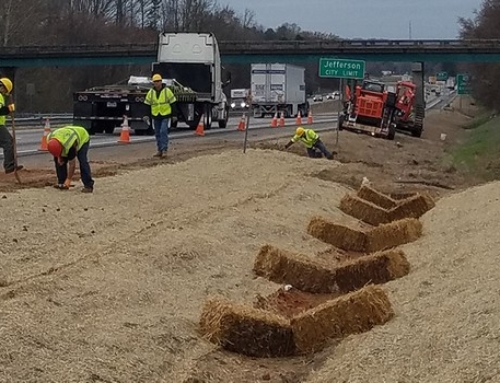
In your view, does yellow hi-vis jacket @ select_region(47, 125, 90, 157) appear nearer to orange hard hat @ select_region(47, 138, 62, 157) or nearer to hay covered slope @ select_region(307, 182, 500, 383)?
orange hard hat @ select_region(47, 138, 62, 157)

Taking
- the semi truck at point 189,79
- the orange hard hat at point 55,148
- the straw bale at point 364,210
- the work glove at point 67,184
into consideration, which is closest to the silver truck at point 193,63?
the semi truck at point 189,79

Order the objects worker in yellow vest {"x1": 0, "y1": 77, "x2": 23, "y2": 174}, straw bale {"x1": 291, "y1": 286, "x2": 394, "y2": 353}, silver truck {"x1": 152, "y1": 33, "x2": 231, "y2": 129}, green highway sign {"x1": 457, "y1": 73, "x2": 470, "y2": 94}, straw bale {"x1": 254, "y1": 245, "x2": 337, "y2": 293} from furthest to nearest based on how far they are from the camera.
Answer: green highway sign {"x1": 457, "y1": 73, "x2": 470, "y2": 94}, silver truck {"x1": 152, "y1": 33, "x2": 231, "y2": 129}, worker in yellow vest {"x1": 0, "y1": 77, "x2": 23, "y2": 174}, straw bale {"x1": 254, "y1": 245, "x2": 337, "y2": 293}, straw bale {"x1": 291, "y1": 286, "x2": 394, "y2": 353}

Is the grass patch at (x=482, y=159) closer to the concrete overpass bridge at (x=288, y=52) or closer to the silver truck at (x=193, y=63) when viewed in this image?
the silver truck at (x=193, y=63)

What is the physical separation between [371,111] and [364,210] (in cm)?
2520

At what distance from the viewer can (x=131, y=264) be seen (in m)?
10.8

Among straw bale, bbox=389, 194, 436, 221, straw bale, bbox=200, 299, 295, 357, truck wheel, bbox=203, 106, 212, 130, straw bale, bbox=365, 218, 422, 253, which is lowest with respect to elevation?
truck wheel, bbox=203, 106, 212, 130

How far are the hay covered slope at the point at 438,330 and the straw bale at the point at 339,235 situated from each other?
2.68 metres

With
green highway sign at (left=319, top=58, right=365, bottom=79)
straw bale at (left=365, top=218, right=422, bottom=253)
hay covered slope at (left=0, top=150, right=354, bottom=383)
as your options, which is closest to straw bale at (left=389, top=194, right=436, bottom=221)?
hay covered slope at (left=0, top=150, right=354, bottom=383)

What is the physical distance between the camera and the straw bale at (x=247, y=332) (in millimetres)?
9102

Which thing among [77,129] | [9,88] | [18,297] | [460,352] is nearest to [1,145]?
[9,88]

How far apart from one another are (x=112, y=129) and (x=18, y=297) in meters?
28.0

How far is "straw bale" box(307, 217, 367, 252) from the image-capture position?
15.5m

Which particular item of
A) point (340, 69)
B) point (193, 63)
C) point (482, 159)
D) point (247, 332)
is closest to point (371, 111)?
point (193, 63)

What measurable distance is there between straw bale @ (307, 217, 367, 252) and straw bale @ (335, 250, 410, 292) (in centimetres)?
314
